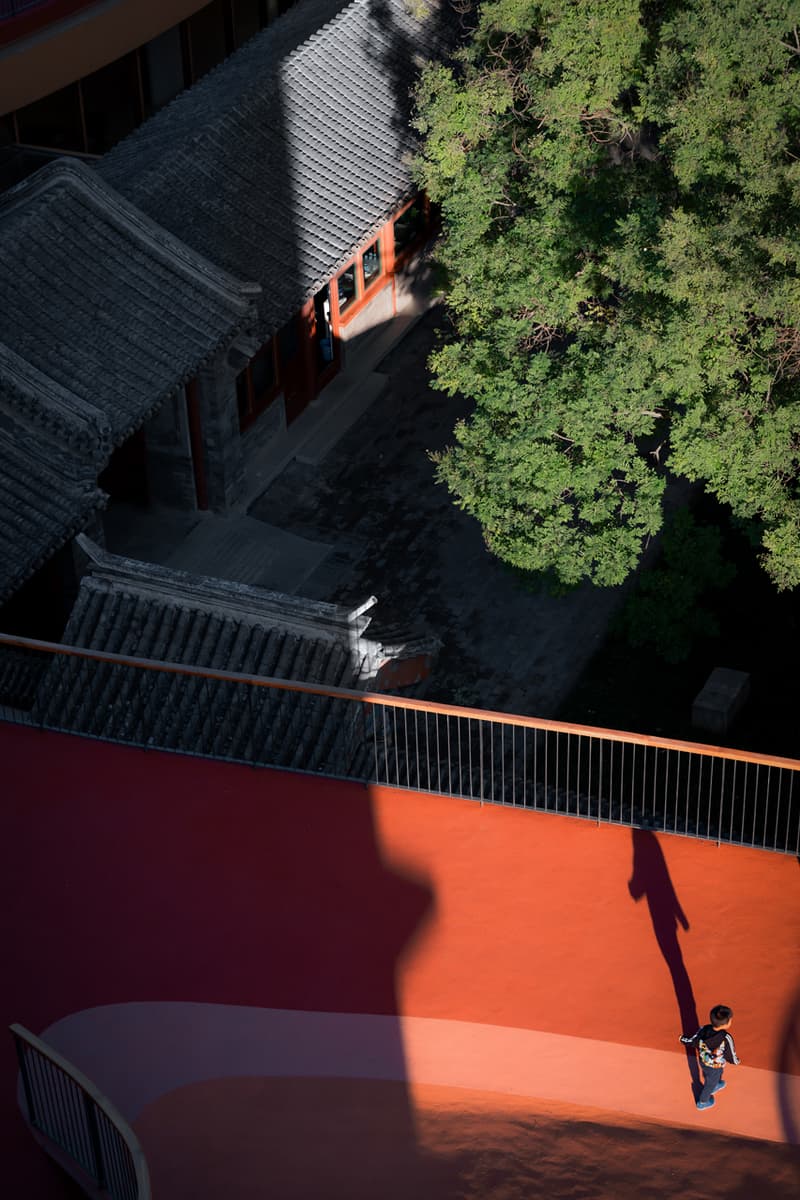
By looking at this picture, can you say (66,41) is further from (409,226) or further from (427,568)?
(427,568)

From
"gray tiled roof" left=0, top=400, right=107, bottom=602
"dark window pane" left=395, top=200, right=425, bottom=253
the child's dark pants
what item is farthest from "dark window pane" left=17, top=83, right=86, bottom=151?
the child's dark pants

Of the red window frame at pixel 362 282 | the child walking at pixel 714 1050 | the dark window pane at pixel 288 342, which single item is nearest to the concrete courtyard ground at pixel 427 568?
the red window frame at pixel 362 282

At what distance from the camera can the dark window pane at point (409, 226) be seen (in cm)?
3809

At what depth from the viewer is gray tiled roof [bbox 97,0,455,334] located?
32.1 metres

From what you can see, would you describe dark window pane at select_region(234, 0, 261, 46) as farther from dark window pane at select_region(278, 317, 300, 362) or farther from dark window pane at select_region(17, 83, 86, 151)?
dark window pane at select_region(278, 317, 300, 362)

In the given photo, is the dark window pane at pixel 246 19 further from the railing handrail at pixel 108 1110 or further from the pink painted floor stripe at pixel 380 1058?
the railing handrail at pixel 108 1110

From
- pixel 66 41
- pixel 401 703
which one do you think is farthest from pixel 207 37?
pixel 401 703

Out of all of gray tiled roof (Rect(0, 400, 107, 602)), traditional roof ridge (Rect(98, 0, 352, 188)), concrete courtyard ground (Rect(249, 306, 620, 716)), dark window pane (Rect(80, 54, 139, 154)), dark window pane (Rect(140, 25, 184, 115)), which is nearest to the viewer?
gray tiled roof (Rect(0, 400, 107, 602))

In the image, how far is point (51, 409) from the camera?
26812 mm

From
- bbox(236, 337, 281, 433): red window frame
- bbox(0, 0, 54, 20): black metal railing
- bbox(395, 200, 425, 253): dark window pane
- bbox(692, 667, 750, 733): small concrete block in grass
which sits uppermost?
bbox(0, 0, 54, 20): black metal railing

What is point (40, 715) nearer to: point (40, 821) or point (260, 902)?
point (40, 821)

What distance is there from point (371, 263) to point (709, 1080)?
22.9 metres

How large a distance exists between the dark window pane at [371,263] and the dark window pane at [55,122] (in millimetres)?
9766

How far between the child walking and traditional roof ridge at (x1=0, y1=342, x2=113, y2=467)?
13654mm
